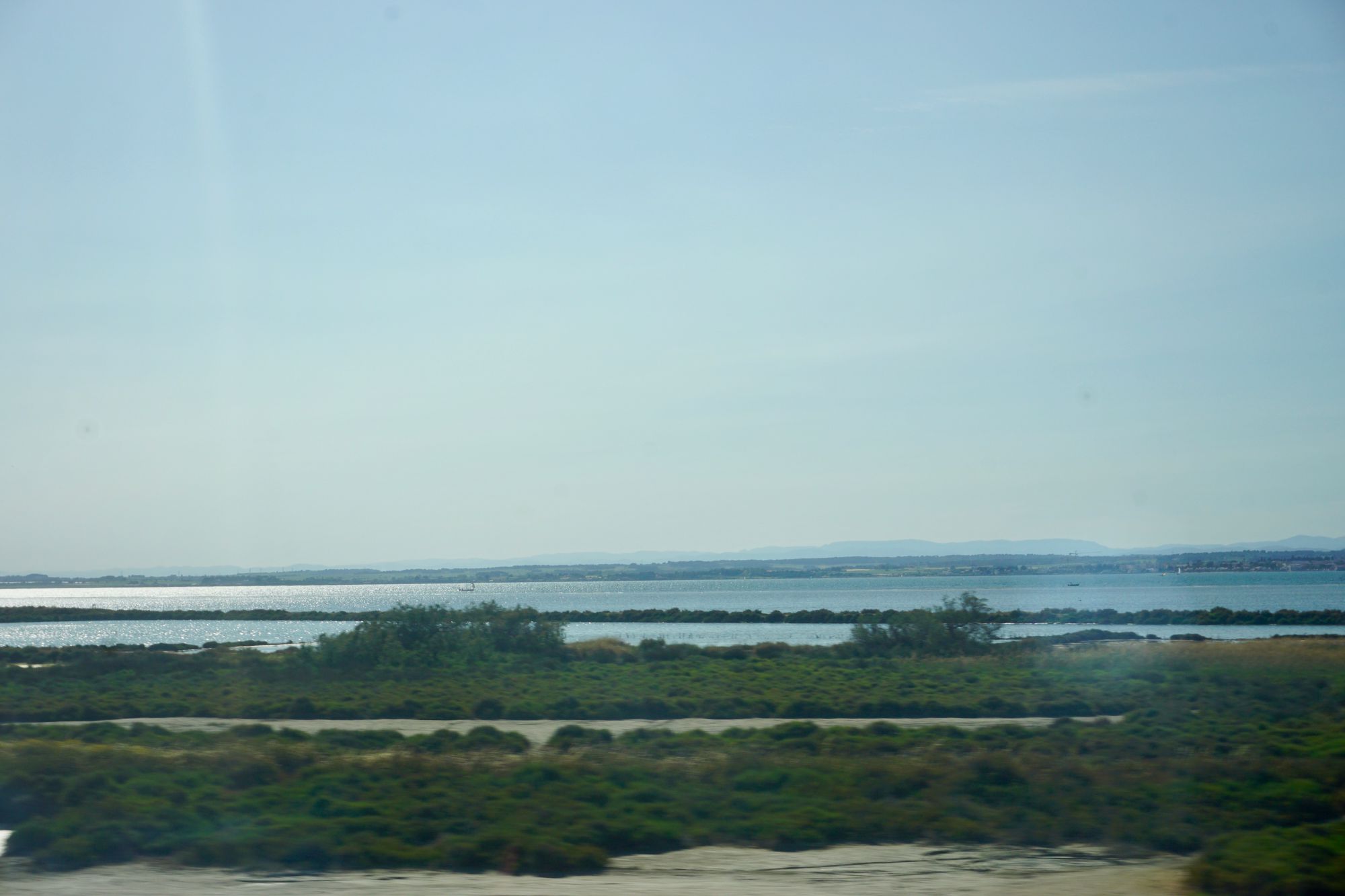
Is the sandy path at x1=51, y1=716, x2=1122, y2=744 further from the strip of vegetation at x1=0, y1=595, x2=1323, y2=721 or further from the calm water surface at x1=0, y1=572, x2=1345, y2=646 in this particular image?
the calm water surface at x1=0, y1=572, x2=1345, y2=646

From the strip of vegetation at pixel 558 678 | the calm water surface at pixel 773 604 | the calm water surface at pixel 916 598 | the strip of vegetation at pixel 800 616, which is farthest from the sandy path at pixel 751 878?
the calm water surface at pixel 916 598

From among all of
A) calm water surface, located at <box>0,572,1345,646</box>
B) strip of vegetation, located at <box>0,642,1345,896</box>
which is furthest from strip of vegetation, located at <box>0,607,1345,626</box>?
strip of vegetation, located at <box>0,642,1345,896</box>

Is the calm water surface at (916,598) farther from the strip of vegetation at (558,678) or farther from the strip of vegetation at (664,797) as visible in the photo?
the strip of vegetation at (664,797)

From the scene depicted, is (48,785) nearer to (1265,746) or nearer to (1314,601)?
(1265,746)

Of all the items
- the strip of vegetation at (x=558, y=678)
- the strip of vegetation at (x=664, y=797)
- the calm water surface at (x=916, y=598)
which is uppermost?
the strip of vegetation at (x=664, y=797)

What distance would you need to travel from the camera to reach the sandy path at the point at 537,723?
2789cm

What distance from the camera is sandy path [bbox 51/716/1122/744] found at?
2789 centimetres

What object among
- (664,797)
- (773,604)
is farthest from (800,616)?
(664,797)

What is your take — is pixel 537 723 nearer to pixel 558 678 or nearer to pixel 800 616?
pixel 558 678

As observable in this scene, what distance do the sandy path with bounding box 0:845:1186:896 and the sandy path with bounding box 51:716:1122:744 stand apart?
13.8 meters

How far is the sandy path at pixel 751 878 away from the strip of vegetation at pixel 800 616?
38.7m

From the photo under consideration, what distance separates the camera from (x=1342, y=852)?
38.1ft

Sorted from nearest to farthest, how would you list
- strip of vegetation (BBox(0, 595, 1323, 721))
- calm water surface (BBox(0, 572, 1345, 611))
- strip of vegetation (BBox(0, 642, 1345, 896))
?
strip of vegetation (BBox(0, 642, 1345, 896))
strip of vegetation (BBox(0, 595, 1323, 721))
calm water surface (BBox(0, 572, 1345, 611))

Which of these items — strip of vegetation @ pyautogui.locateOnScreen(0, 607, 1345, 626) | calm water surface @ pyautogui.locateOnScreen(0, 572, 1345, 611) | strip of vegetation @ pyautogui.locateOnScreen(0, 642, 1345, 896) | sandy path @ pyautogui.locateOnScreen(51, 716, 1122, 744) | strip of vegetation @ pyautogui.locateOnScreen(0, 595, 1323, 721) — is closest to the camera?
strip of vegetation @ pyautogui.locateOnScreen(0, 642, 1345, 896)
